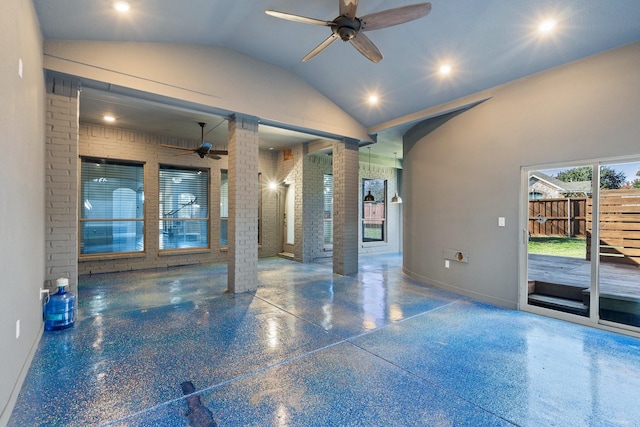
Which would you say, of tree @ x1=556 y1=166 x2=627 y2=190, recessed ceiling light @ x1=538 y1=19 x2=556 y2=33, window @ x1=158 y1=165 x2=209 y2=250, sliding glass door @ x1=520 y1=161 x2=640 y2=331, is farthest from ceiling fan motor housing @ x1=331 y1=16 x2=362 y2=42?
window @ x1=158 y1=165 x2=209 y2=250

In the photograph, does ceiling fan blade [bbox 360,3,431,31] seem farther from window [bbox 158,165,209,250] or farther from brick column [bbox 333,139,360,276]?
window [bbox 158,165,209,250]

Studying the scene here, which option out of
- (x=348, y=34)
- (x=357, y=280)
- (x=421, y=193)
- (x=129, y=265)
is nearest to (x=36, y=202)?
(x=348, y=34)

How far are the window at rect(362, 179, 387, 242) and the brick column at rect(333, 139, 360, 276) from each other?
313cm

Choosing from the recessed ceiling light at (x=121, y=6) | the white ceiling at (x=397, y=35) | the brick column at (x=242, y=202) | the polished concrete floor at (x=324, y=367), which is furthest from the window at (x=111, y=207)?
the recessed ceiling light at (x=121, y=6)

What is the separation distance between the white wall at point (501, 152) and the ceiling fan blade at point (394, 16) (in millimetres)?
2345

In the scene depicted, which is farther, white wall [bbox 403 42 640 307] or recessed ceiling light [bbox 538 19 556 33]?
white wall [bbox 403 42 640 307]

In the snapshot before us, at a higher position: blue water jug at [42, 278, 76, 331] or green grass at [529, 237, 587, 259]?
green grass at [529, 237, 587, 259]

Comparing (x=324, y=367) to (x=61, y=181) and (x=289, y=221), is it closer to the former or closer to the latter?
(x=61, y=181)

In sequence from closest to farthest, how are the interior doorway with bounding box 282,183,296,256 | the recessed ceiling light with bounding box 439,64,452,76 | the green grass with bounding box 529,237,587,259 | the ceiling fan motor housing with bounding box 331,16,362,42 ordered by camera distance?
the ceiling fan motor housing with bounding box 331,16,362,42
the green grass with bounding box 529,237,587,259
the recessed ceiling light with bounding box 439,64,452,76
the interior doorway with bounding box 282,183,296,256

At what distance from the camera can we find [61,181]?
3633 millimetres

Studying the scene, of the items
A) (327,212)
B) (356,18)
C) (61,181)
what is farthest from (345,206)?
(61,181)

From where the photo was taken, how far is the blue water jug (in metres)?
3.38

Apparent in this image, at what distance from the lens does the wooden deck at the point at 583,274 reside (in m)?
3.70

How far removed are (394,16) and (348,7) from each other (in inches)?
17.9
